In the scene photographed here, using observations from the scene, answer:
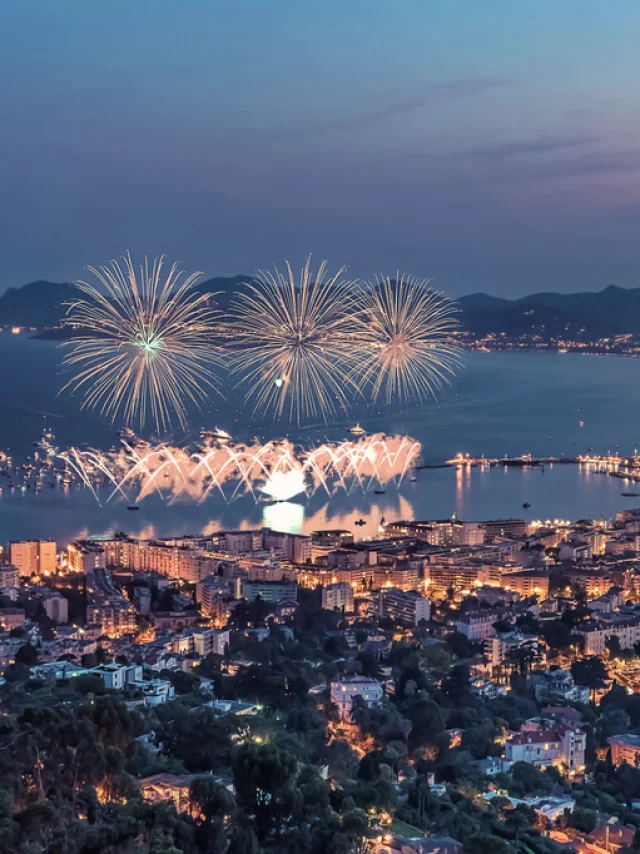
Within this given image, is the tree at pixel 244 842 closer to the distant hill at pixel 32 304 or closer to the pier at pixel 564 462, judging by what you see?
the pier at pixel 564 462

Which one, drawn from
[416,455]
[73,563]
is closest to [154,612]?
[73,563]

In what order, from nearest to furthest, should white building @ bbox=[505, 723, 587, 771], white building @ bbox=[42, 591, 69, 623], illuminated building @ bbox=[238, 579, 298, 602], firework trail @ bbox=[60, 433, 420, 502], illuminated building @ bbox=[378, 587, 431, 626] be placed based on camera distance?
white building @ bbox=[505, 723, 587, 771] < white building @ bbox=[42, 591, 69, 623] < illuminated building @ bbox=[378, 587, 431, 626] < illuminated building @ bbox=[238, 579, 298, 602] < firework trail @ bbox=[60, 433, 420, 502]

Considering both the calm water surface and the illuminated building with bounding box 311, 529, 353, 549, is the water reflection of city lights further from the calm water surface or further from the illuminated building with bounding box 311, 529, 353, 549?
the illuminated building with bounding box 311, 529, 353, 549

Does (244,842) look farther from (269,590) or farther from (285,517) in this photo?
(285,517)

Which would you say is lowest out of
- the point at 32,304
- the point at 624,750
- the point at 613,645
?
the point at 624,750

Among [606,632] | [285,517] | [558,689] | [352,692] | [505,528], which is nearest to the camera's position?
[352,692]

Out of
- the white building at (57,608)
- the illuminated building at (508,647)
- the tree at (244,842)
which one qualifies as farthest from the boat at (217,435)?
the tree at (244,842)

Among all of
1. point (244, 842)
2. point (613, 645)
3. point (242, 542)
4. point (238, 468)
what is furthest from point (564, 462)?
point (244, 842)

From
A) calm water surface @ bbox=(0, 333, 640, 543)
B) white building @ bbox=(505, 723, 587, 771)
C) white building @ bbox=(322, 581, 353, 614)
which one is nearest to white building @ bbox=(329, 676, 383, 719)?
white building @ bbox=(505, 723, 587, 771)
